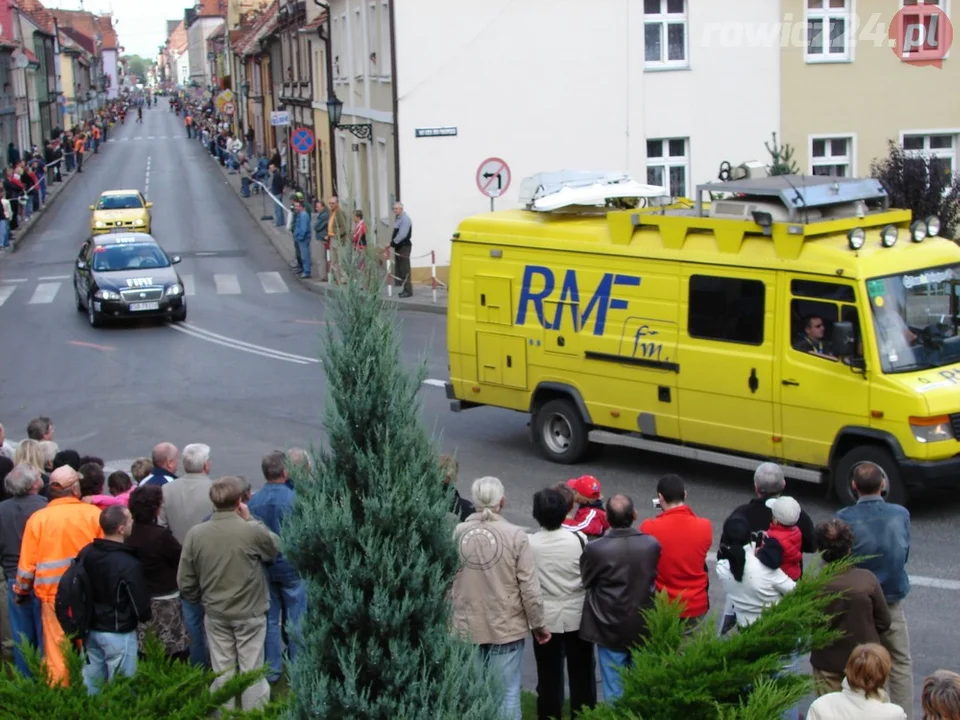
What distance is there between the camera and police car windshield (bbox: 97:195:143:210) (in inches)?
1540

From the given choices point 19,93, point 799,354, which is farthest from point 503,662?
point 19,93

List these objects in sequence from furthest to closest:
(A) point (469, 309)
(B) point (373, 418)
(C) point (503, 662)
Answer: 1. (A) point (469, 309)
2. (C) point (503, 662)
3. (B) point (373, 418)

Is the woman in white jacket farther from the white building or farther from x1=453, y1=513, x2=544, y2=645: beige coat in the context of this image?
the white building

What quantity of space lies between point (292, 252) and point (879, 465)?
25617 millimetres

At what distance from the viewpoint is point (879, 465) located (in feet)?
37.6

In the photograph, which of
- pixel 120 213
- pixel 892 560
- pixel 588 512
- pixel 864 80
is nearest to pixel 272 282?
pixel 120 213

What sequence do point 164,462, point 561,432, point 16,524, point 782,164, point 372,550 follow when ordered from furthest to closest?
point 782,164 → point 561,432 → point 164,462 → point 16,524 → point 372,550

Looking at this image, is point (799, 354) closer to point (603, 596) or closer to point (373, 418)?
point (603, 596)

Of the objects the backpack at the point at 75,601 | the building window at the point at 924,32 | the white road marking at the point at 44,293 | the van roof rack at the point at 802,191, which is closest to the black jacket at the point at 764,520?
the backpack at the point at 75,601

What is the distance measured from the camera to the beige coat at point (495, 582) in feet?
21.6

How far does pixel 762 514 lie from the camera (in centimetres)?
780

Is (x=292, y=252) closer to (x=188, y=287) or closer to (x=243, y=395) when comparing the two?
(x=188, y=287)

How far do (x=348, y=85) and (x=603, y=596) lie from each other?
30170mm

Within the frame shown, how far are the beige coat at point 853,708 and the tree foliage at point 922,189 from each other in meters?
20.1
